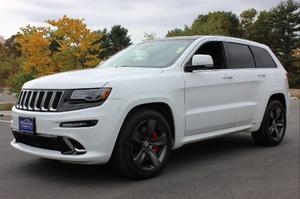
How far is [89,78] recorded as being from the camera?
4.91 metres

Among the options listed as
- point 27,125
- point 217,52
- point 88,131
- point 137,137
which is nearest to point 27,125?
point 27,125

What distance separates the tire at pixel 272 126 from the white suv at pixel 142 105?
0.39 m

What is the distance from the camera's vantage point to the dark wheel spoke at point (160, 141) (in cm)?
526

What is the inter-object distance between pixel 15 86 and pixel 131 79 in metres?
12.9

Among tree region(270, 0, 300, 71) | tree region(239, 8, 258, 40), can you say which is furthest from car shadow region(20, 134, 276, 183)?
tree region(239, 8, 258, 40)

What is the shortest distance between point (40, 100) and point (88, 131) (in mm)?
710

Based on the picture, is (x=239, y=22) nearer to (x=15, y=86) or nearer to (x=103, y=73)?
(x=15, y=86)

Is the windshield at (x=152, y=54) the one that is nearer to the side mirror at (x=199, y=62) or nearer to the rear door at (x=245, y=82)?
the side mirror at (x=199, y=62)

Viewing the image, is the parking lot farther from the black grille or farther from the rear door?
the rear door

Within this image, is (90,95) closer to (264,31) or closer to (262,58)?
(262,58)

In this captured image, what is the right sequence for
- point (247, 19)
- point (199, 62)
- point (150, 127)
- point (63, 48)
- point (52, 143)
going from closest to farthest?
point (52, 143) → point (150, 127) → point (199, 62) → point (63, 48) → point (247, 19)

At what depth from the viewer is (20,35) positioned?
1648 centimetres

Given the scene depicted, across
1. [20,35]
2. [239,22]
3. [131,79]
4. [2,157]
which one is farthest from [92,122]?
[239,22]

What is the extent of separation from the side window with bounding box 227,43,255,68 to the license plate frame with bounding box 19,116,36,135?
316 cm
